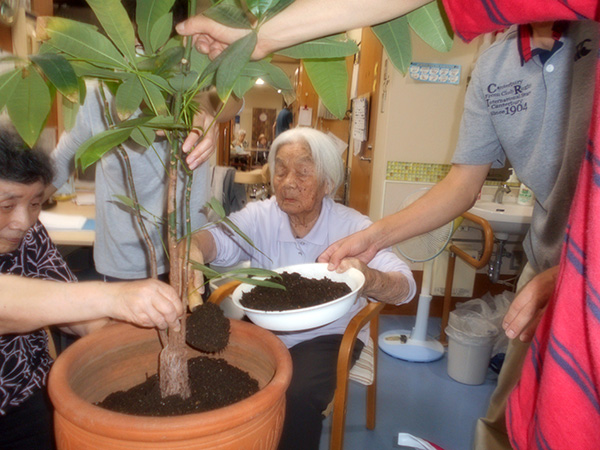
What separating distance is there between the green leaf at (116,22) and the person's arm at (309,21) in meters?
0.08

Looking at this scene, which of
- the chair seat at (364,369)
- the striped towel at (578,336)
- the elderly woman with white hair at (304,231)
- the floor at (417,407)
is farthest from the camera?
the floor at (417,407)

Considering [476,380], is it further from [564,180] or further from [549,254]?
[564,180]

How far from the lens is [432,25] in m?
0.67

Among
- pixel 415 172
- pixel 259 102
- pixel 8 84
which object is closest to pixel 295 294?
pixel 8 84

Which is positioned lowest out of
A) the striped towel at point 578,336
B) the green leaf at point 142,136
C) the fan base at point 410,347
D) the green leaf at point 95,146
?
the fan base at point 410,347

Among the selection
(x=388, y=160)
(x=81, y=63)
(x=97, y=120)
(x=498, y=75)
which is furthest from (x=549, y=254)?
(x=388, y=160)

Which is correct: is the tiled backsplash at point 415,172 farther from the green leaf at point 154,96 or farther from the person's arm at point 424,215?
the green leaf at point 154,96

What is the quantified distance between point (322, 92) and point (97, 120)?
89cm

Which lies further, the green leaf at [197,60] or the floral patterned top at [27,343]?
the floral patterned top at [27,343]

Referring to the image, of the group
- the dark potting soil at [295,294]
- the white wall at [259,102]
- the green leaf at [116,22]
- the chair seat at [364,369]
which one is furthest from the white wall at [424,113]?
the white wall at [259,102]

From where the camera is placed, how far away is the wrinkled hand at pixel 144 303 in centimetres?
65

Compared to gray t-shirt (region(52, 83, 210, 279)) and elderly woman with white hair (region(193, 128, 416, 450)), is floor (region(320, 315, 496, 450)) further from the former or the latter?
gray t-shirt (region(52, 83, 210, 279))

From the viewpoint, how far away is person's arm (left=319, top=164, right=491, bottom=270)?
1.24 metres

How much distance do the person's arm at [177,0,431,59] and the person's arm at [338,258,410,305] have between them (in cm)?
68
